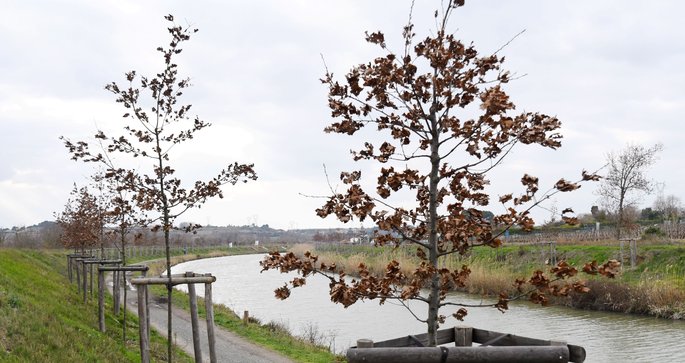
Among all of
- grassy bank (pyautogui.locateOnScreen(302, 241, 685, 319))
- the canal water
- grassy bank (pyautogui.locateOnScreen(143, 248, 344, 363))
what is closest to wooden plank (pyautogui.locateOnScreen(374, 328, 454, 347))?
grassy bank (pyautogui.locateOnScreen(143, 248, 344, 363))

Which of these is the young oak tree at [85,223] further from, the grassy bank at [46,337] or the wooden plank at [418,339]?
the wooden plank at [418,339]

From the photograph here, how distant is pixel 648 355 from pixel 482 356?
51.5 ft

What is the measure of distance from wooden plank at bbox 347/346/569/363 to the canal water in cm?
1285

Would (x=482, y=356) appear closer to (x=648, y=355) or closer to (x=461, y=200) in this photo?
(x=461, y=200)

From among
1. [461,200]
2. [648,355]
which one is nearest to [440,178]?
[461,200]

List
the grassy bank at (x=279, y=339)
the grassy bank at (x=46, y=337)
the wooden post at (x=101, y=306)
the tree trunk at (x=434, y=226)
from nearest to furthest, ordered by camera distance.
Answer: the tree trunk at (x=434, y=226) < the grassy bank at (x=46, y=337) < the wooden post at (x=101, y=306) < the grassy bank at (x=279, y=339)

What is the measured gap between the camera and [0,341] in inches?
295

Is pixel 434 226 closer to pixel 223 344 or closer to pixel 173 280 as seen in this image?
→ pixel 173 280

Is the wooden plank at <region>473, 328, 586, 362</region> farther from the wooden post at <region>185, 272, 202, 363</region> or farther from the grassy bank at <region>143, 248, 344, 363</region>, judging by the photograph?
the grassy bank at <region>143, 248, 344, 363</region>

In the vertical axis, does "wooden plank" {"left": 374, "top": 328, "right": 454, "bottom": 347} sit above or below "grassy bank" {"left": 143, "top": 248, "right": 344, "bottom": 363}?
above

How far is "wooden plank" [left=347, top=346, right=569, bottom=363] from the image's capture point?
4.03 m

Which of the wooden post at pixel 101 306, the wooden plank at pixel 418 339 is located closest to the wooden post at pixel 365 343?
the wooden plank at pixel 418 339

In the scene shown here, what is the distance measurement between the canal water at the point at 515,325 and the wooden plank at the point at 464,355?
12848 mm

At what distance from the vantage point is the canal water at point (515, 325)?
59.8 feet
